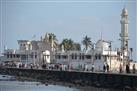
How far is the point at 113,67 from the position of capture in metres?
97.5

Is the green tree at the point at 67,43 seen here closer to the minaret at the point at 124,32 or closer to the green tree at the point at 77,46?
the green tree at the point at 77,46

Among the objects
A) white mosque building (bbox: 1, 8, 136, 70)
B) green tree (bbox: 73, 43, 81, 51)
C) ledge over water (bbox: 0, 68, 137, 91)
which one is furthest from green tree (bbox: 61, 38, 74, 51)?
ledge over water (bbox: 0, 68, 137, 91)

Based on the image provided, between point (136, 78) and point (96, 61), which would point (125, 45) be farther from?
point (136, 78)

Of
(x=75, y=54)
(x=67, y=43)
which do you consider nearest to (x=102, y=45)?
(x=75, y=54)

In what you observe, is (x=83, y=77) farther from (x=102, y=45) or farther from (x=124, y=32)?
(x=124, y=32)

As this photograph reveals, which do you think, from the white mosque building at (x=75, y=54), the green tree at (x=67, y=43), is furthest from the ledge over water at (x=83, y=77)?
the green tree at (x=67, y=43)

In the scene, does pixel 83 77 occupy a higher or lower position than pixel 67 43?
lower

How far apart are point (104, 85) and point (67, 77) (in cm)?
1499

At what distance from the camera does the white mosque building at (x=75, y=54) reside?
10241 cm

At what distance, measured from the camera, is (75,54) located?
10912 cm

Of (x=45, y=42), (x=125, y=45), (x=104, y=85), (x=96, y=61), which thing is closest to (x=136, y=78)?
(x=104, y=85)

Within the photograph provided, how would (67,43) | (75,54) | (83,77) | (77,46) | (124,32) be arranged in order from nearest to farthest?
1. (83,77)
2. (75,54)
3. (124,32)
4. (67,43)
5. (77,46)

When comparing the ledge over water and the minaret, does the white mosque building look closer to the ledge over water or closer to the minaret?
the minaret

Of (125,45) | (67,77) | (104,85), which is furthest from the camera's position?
(125,45)
